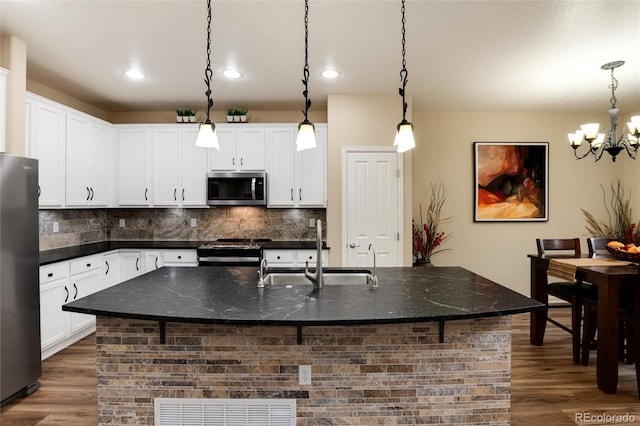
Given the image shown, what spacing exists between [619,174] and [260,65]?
5.21 metres

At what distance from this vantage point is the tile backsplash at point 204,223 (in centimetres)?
494

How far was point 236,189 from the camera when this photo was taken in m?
4.57

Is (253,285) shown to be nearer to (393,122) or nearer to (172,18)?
(172,18)

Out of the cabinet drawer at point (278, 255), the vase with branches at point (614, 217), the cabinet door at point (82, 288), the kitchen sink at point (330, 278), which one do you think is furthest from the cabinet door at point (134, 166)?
the vase with branches at point (614, 217)

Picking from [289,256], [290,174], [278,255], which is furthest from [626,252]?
[290,174]

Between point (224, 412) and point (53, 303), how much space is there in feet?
7.78

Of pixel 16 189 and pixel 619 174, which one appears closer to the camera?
pixel 16 189

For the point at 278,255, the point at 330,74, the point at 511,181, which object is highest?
the point at 330,74

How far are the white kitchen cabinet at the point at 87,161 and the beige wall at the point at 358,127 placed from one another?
273 cm

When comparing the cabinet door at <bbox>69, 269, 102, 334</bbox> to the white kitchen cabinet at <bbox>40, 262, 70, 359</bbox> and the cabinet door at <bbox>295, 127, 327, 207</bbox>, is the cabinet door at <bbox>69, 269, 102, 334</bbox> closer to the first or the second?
the white kitchen cabinet at <bbox>40, 262, 70, 359</bbox>

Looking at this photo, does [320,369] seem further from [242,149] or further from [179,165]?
[179,165]

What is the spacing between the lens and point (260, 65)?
3.49 m

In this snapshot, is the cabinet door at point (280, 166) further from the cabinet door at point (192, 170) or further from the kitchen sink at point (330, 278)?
the kitchen sink at point (330, 278)

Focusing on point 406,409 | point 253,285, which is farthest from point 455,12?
point 406,409
